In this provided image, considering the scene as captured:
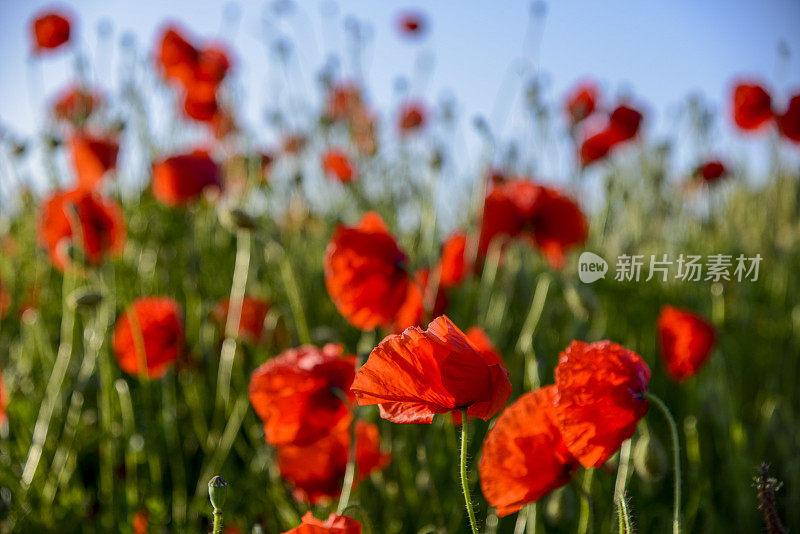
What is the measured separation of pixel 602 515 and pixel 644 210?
1890 millimetres

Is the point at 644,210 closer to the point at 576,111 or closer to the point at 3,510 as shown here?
the point at 576,111

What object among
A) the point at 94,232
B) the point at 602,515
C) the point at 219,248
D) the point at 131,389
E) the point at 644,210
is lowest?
the point at 131,389

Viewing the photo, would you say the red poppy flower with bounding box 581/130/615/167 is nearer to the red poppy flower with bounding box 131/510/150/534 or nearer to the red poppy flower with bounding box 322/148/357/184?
the red poppy flower with bounding box 322/148/357/184

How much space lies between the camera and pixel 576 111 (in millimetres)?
2137

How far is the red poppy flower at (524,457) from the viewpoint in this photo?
601mm

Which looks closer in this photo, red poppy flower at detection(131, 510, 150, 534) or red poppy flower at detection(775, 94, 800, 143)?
red poppy flower at detection(131, 510, 150, 534)

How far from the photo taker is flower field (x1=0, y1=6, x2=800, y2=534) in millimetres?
604

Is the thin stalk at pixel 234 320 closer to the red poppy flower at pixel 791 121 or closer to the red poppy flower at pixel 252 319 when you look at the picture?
the red poppy flower at pixel 252 319

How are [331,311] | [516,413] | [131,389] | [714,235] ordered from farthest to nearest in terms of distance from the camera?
[714,235] → [331,311] → [131,389] → [516,413]

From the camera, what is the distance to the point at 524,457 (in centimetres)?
60

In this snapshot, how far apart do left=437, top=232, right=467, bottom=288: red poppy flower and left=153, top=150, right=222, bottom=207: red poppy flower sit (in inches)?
27.5

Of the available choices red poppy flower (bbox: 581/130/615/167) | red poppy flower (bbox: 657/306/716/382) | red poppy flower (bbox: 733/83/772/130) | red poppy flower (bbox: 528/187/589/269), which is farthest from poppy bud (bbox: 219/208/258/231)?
red poppy flower (bbox: 733/83/772/130)

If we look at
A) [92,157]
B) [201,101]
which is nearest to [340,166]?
[201,101]

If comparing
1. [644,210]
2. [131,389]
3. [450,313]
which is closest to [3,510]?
[131,389]
